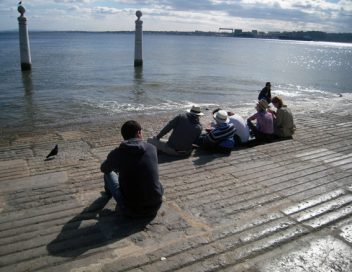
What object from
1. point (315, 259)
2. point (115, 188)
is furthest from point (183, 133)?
point (315, 259)

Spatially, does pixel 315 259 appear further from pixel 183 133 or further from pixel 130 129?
pixel 183 133

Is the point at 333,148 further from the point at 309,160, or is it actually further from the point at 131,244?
the point at 131,244

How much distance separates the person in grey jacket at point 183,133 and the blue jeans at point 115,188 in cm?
216

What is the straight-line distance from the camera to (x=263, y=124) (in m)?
7.92

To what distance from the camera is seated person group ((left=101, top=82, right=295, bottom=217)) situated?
3973 millimetres

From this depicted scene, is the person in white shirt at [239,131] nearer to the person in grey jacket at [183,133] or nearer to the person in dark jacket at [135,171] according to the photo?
the person in grey jacket at [183,133]

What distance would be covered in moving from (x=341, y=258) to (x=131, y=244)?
2.16 m

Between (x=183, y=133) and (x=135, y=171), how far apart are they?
2693 millimetres

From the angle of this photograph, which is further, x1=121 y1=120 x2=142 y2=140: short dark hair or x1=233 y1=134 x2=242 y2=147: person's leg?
x1=233 y1=134 x2=242 y2=147: person's leg

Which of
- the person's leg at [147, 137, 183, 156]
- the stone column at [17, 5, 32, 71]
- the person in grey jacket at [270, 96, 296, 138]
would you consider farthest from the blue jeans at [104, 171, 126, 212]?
the stone column at [17, 5, 32, 71]

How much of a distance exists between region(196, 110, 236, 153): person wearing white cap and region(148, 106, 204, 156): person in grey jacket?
12.7 inches

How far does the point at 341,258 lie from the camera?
3471 mm

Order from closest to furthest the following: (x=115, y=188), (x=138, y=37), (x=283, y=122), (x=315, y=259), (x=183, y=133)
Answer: (x=315, y=259), (x=115, y=188), (x=183, y=133), (x=283, y=122), (x=138, y=37)

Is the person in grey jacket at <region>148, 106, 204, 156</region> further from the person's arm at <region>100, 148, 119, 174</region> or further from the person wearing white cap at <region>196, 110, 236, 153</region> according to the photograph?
the person's arm at <region>100, 148, 119, 174</region>
